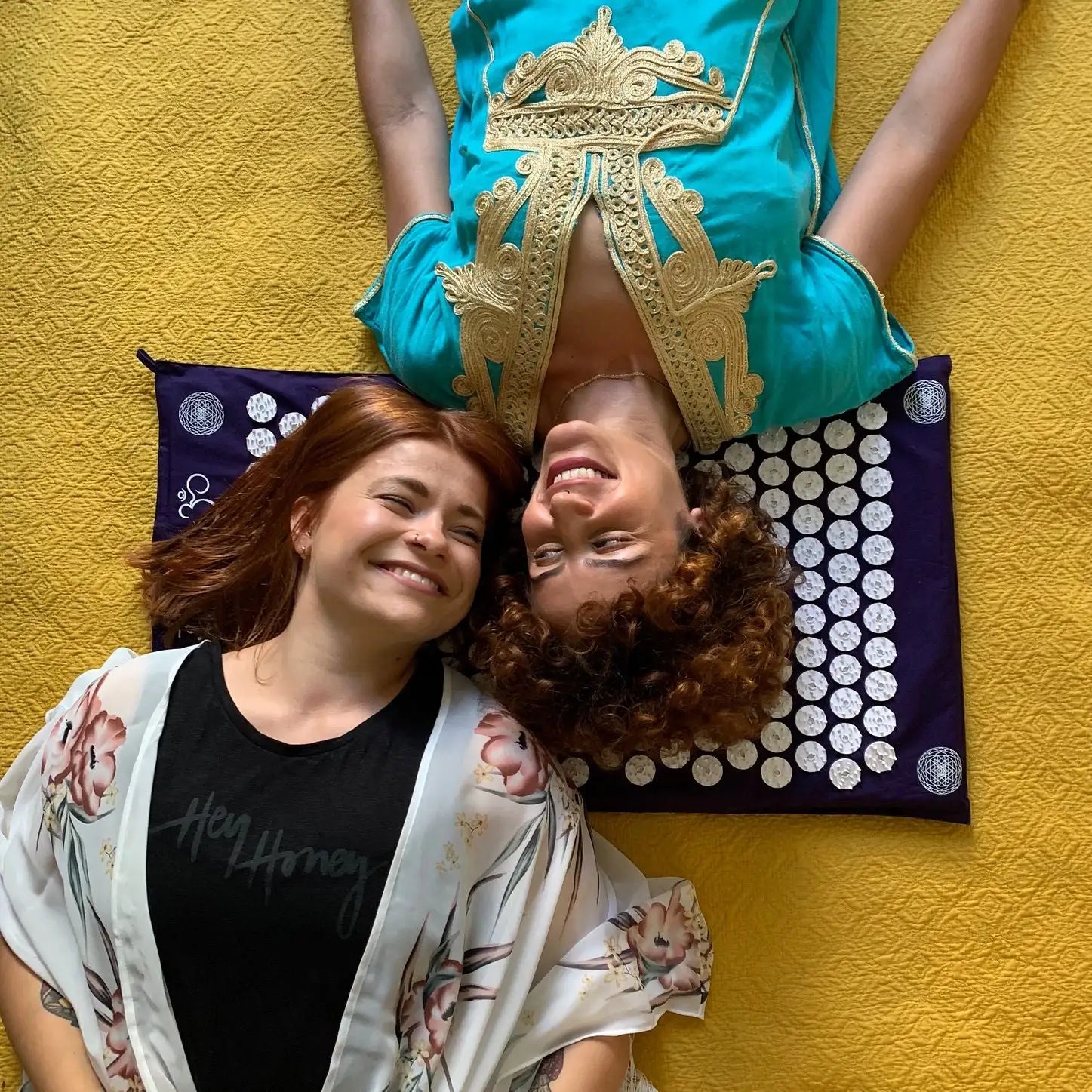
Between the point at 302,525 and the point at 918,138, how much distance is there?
93cm

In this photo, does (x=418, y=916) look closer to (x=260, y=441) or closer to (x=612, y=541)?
(x=612, y=541)

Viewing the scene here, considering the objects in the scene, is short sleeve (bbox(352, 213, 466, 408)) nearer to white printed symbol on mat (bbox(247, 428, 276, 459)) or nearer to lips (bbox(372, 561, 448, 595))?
white printed symbol on mat (bbox(247, 428, 276, 459))

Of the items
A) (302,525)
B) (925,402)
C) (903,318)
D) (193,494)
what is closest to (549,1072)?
(302,525)

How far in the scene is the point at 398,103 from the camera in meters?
1.40

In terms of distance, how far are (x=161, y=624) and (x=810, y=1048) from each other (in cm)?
99

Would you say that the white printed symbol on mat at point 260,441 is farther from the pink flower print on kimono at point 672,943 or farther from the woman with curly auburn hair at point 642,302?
the pink flower print on kimono at point 672,943

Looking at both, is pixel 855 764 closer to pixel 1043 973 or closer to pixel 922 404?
pixel 1043 973

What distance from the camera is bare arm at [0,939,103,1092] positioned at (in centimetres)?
111

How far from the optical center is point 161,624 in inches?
52.8

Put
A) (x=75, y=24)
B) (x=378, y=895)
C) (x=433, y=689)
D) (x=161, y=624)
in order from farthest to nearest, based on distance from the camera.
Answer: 1. (x=75, y=24)
2. (x=161, y=624)
3. (x=433, y=689)
4. (x=378, y=895)

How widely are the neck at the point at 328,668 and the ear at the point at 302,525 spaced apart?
6cm

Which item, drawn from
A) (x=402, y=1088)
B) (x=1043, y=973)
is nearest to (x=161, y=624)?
(x=402, y=1088)

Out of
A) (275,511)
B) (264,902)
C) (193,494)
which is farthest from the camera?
(193,494)

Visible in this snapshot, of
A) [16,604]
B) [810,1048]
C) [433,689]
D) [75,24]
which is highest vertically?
[75,24]
